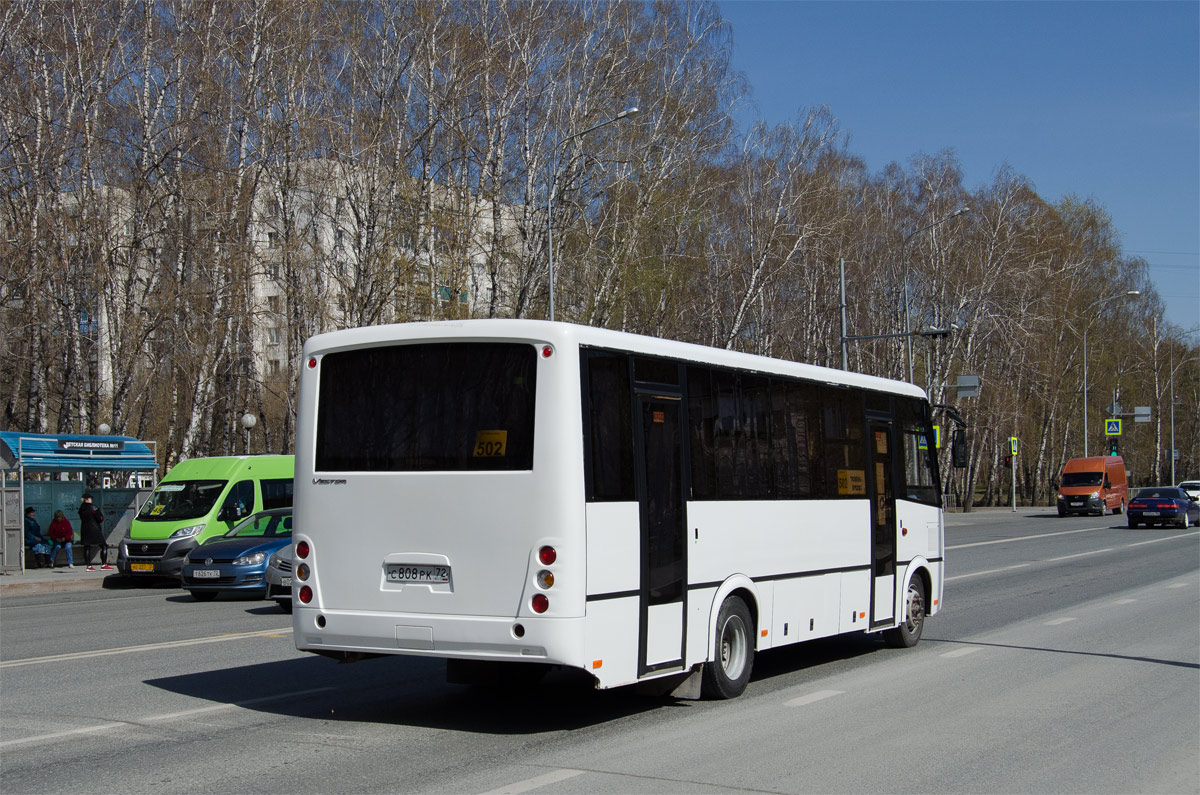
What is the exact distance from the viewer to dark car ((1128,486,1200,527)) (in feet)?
147

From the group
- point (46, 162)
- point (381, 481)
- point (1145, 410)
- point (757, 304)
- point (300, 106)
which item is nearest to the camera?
point (381, 481)

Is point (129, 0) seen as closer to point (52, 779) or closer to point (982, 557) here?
point (982, 557)

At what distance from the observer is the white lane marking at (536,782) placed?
21.7 feet

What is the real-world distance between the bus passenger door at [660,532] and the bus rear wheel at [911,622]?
4742 mm

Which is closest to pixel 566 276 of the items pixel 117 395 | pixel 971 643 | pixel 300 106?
pixel 300 106

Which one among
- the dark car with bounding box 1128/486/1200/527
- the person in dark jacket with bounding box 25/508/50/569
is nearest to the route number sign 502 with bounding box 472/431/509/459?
the person in dark jacket with bounding box 25/508/50/569

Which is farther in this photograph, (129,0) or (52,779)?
(129,0)

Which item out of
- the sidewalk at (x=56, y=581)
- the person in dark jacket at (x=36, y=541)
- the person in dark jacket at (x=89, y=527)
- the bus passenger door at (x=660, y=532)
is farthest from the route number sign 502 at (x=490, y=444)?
the person in dark jacket at (x=36, y=541)

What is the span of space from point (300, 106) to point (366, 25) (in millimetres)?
3345

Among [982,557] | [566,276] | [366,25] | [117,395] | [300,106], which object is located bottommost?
[982,557]

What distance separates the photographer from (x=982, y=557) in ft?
92.6

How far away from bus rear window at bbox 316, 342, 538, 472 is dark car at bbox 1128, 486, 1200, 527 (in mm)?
41929

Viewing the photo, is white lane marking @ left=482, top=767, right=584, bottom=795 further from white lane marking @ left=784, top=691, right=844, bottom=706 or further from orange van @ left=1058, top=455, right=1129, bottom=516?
orange van @ left=1058, top=455, right=1129, bottom=516

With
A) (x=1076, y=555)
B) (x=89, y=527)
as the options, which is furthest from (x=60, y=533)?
(x=1076, y=555)
